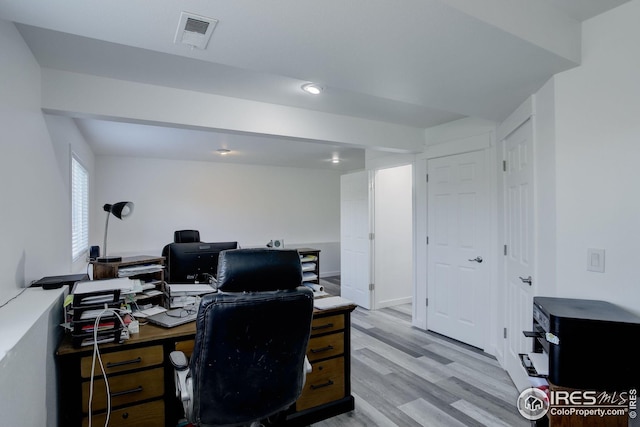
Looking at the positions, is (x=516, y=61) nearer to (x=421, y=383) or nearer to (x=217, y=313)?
(x=217, y=313)

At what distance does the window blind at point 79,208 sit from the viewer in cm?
344

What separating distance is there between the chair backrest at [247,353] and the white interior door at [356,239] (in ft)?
10.9

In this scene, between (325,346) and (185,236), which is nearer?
(325,346)

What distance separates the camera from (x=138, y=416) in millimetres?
1736

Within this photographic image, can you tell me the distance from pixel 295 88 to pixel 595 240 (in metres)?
2.12

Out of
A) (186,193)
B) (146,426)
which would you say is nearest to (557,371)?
(146,426)

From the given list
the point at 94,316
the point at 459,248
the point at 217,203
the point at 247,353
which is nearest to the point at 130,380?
the point at 94,316

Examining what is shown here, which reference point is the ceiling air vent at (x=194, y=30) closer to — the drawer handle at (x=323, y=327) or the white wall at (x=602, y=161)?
the drawer handle at (x=323, y=327)

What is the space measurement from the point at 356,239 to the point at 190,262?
115 inches

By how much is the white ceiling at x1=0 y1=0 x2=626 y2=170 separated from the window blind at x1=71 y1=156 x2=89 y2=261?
1.77 metres

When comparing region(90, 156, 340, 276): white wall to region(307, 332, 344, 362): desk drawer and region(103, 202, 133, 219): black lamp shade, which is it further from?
region(307, 332, 344, 362): desk drawer

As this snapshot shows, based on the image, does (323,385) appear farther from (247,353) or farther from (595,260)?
(595,260)

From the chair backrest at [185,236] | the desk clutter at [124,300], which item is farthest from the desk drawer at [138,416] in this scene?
the chair backrest at [185,236]

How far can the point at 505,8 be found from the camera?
1.49 meters
